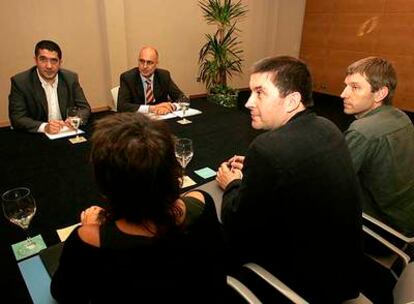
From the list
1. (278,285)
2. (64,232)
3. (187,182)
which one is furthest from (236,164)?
(64,232)

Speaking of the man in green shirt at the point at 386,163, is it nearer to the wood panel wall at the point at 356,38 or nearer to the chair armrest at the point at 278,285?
the chair armrest at the point at 278,285

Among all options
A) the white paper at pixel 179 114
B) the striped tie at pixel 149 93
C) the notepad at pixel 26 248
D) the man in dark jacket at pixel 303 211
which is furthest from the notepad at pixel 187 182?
the striped tie at pixel 149 93

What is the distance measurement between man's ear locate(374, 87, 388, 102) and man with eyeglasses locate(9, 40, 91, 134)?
1.88 m

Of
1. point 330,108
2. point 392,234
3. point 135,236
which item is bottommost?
point 330,108

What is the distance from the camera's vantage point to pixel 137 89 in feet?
10.4

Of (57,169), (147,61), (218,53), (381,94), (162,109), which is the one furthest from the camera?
(218,53)

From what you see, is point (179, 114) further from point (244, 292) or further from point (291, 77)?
point (244, 292)

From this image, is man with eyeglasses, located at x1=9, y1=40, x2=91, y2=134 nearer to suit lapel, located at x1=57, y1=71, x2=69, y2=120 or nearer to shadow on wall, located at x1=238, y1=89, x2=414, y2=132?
suit lapel, located at x1=57, y1=71, x2=69, y2=120

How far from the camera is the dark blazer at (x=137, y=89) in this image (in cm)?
310

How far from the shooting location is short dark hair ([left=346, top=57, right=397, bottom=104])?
5.82 ft

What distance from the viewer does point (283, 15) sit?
6.99m

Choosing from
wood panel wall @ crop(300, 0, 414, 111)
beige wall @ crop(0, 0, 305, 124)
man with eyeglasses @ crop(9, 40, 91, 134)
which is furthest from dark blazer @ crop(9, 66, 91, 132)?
wood panel wall @ crop(300, 0, 414, 111)

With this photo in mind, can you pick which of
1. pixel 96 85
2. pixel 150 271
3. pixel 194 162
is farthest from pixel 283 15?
pixel 150 271

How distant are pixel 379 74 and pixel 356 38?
5.04 meters
